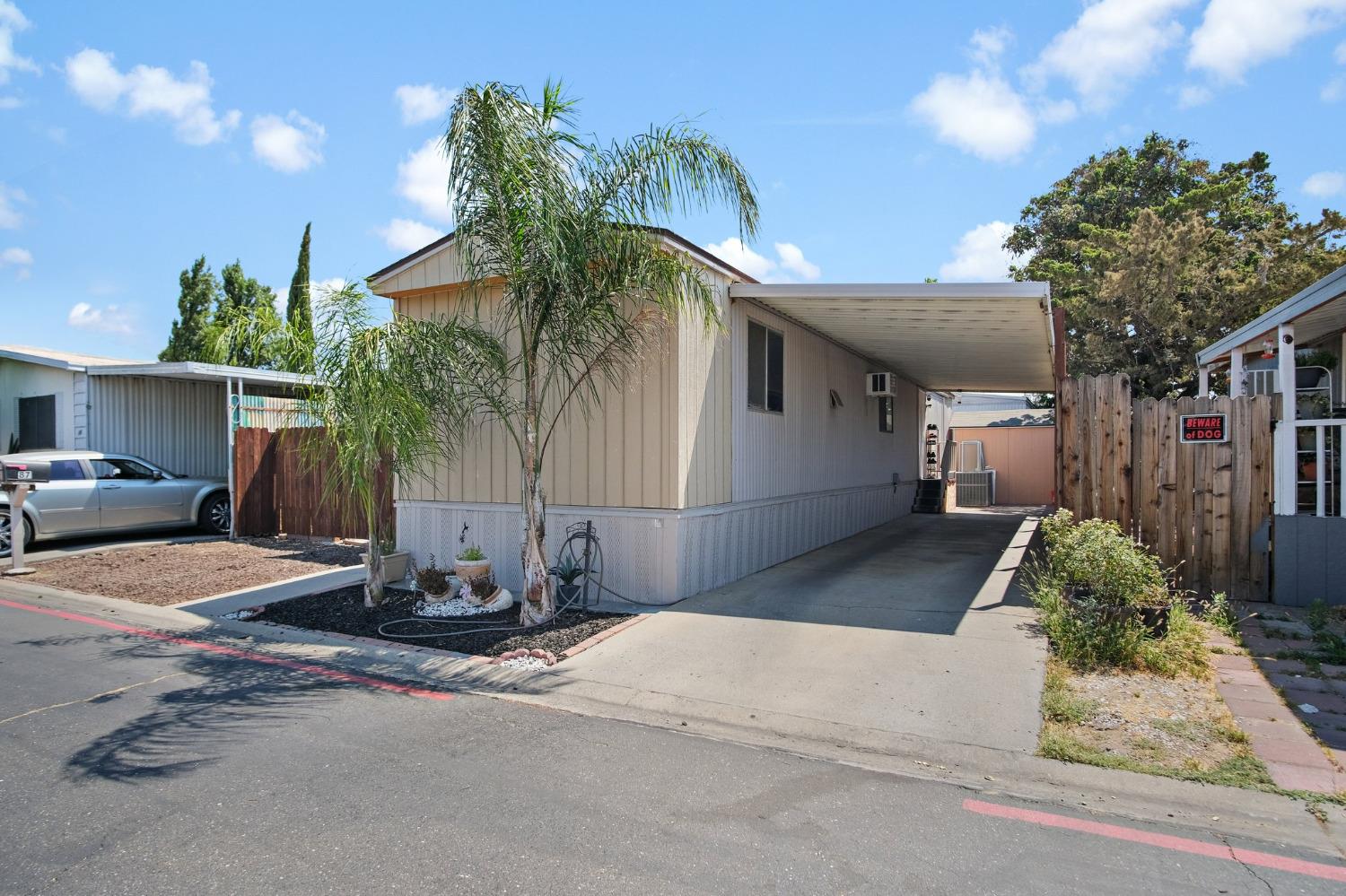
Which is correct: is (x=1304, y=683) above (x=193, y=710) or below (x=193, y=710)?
above

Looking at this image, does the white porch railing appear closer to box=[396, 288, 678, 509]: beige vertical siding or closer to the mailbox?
box=[396, 288, 678, 509]: beige vertical siding

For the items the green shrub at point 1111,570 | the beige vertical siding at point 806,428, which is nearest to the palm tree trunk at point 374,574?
the beige vertical siding at point 806,428

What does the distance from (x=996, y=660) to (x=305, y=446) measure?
7047 mm

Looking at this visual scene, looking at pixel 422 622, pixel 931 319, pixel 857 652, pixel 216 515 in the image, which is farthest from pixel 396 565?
pixel 931 319

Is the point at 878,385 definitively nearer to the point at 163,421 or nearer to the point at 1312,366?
the point at 1312,366

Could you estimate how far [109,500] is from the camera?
40.8 ft

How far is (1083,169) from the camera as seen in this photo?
26.4 m

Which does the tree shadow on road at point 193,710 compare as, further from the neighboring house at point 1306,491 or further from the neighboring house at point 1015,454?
the neighboring house at point 1015,454

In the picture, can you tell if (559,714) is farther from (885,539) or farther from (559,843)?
(885,539)

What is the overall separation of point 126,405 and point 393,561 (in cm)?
923

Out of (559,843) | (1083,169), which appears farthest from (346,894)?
(1083,169)

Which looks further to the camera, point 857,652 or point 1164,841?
point 857,652

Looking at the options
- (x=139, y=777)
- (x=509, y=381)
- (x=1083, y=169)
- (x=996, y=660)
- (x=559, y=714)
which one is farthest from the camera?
(x=1083, y=169)

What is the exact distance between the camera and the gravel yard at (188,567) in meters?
9.21
